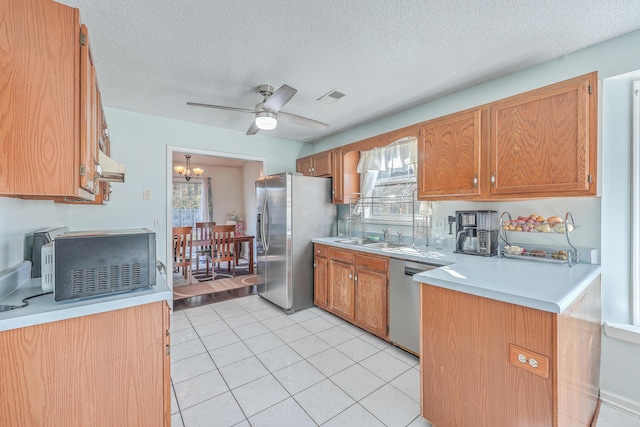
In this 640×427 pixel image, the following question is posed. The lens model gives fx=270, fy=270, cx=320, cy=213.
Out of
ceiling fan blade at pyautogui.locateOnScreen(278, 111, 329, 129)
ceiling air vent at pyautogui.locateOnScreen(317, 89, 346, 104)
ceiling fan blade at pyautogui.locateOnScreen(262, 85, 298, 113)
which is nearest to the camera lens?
ceiling fan blade at pyautogui.locateOnScreen(262, 85, 298, 113)

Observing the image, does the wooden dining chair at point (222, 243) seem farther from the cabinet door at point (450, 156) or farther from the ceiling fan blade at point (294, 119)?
the cabinet door at point (450, 156)

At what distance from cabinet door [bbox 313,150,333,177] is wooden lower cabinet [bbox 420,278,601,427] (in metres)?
2.38

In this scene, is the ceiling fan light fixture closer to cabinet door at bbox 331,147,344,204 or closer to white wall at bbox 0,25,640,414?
cabinet door at bbox 331,147,344,204

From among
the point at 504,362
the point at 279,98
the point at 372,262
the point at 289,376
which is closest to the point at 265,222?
the point at 372,262

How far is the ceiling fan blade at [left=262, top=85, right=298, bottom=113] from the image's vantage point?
1982 millimetres

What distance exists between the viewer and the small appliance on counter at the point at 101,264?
1.14m

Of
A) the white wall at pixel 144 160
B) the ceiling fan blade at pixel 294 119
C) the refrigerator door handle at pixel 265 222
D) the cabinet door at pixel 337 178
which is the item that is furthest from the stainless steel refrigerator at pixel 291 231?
the white wall at pixel 144 160

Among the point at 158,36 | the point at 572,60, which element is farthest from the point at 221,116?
the point at 572,60

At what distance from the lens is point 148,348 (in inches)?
48.5

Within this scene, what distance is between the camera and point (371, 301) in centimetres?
262

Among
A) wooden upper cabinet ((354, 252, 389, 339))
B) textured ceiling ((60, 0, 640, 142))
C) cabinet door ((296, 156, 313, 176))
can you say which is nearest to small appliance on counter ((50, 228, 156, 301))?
textured ceiling ((60, 0, 640, 142))

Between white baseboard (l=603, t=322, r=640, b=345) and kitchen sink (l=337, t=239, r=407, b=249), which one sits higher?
kitchen sink (l=337, t=239, r=407, b=249)

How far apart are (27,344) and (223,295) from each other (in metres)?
3.01

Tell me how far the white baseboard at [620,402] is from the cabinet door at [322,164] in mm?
3074
